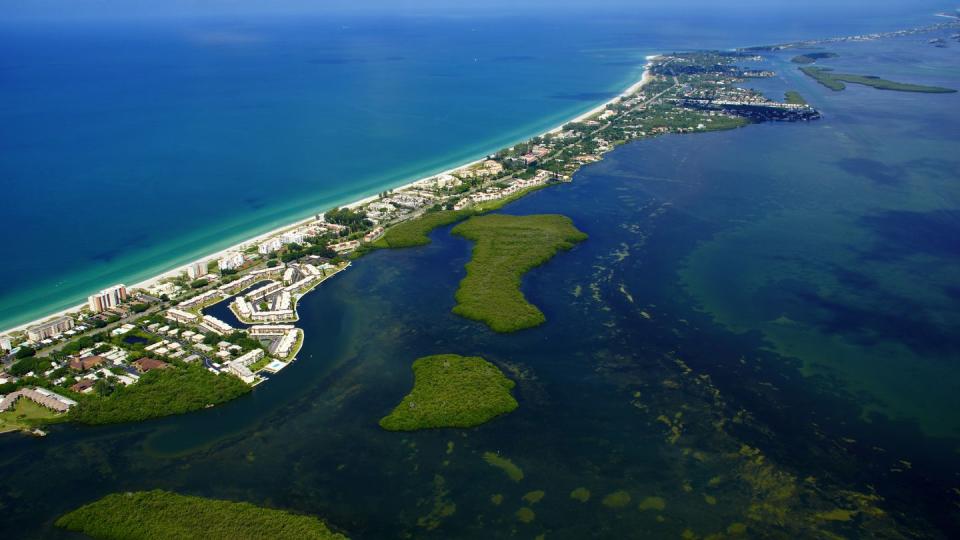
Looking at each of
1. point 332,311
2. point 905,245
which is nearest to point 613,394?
point 332,311

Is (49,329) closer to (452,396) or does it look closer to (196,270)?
(196,270)

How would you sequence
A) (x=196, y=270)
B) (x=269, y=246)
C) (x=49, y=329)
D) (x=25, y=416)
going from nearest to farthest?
(x=25, y=416), (x=49, y=329), (x=196, y=270), (x=269, y=246)

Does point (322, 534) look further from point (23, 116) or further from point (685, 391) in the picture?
point (23, 116)

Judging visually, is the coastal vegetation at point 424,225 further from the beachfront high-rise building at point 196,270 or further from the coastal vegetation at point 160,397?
the coastal vegetation at point 160,397

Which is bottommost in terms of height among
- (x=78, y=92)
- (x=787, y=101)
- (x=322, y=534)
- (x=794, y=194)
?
(x=322, y=534)

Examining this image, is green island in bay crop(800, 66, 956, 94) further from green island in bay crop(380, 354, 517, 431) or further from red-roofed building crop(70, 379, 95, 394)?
red-roofed building crop(70, 379, 95, 394)

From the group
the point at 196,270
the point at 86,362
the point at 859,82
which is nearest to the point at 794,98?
the point at 859,82

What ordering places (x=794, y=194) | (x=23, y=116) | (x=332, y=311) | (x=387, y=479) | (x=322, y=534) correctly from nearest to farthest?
(x=322, y=534) → (x=387, y=479) → (x=332, y=311) → (x=794, y=194) → (x=23, y=116)
